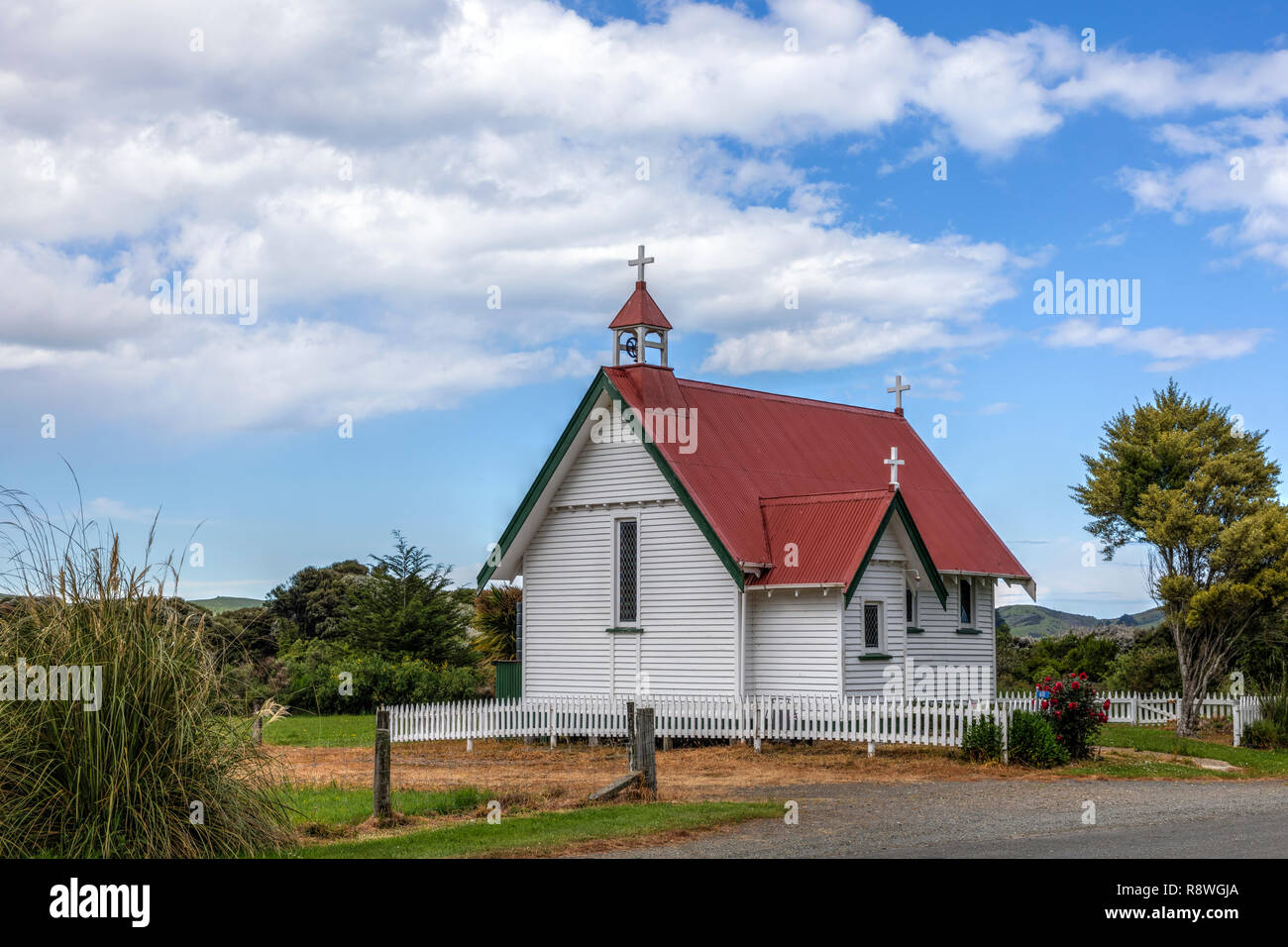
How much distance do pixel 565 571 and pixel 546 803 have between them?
1352cm

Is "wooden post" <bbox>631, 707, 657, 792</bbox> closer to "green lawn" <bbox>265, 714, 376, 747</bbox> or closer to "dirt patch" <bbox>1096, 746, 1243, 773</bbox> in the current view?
"green lawn" <bbox>265, 714, 376, 747</bbox>

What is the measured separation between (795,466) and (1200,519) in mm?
9078

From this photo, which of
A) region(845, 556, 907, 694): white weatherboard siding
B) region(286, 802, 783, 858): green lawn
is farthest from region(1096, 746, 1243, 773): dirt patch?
region(286, 802, 783, 858): green lawn

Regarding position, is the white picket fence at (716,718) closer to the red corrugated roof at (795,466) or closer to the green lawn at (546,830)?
the red corrugated roof at (795,466)

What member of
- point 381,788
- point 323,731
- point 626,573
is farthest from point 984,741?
point 323,731

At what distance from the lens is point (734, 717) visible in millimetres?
26312

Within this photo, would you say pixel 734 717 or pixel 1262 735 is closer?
pixel 734 717

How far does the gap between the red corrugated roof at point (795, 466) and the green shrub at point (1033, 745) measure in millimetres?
4930

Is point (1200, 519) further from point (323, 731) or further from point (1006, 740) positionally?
point (323, 731)

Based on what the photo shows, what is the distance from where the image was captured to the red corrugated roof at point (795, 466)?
1097 inches

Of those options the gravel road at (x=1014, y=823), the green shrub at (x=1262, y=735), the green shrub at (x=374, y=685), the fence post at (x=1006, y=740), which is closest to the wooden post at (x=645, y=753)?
the gravel road at (x=1014, y=823)
